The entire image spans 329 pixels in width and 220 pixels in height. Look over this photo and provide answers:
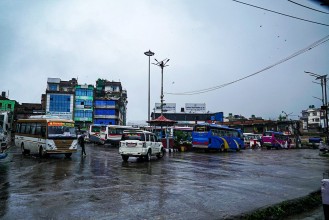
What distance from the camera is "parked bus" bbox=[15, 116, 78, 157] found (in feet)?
64.3

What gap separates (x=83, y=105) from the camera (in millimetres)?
70062

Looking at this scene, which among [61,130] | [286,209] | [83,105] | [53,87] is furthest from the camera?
[53,87]

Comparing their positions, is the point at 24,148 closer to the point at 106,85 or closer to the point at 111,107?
the point at 111,107

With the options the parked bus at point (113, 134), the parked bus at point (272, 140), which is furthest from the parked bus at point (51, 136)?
the parked bus at point (272, 140)

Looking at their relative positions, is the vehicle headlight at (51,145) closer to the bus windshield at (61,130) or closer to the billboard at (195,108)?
the bus windshield at (61,130)

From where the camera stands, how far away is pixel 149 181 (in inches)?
442

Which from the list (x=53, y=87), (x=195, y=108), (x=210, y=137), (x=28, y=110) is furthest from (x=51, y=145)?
(x=195, y=108)

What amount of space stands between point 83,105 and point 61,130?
5150cm

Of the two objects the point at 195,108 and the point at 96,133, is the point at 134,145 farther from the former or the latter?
the point at 195,108

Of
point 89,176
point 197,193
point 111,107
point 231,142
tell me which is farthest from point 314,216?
point 111,107

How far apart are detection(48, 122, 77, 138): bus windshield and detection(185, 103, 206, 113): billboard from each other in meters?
78.6

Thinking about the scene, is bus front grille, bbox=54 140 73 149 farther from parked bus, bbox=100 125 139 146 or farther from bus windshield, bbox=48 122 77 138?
parked bus, bbox=100 125 139 146

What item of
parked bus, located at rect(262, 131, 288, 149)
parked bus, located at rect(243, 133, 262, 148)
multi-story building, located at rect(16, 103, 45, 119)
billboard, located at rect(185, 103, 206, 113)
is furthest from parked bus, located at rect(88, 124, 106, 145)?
billboard, located at rect(185, 103, 206, 113)

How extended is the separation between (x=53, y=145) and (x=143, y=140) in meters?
6.39
